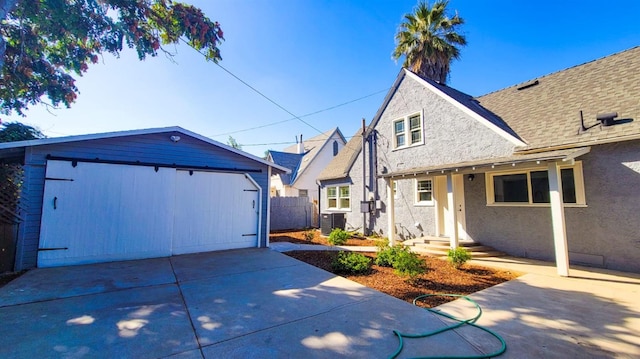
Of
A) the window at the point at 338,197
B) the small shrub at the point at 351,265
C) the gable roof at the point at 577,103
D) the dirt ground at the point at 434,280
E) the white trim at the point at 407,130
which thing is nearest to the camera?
the dirt ground at the point at 434,280

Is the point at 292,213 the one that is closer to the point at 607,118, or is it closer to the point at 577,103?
the point at 577,103

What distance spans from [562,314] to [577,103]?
6782mm

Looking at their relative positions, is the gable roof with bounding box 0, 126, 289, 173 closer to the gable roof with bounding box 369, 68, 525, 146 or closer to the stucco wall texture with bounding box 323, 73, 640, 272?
the stucco wall texture with bounding box 323, 73, 640, 272

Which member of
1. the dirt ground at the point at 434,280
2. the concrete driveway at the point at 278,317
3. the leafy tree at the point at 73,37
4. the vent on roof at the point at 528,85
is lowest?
the dirt ground at the point at 434,280

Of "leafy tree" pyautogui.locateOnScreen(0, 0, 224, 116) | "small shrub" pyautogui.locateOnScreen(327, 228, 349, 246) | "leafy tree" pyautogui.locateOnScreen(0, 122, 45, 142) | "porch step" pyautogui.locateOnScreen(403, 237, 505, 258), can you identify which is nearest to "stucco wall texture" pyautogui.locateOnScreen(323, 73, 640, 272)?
"porch step" pyautogui.locateOnScreen(403, 237, 505, 258)

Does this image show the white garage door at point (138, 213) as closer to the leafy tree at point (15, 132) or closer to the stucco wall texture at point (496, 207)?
the leafy tree at point (15, 132)

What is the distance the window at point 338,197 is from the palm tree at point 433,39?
26.8 feet

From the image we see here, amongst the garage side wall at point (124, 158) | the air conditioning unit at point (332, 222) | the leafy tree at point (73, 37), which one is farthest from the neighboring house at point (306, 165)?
the leafy tree at point (73, 37)

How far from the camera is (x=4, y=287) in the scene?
13.9 ft

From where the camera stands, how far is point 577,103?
718 cm

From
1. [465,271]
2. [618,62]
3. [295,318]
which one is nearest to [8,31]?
[295,318]

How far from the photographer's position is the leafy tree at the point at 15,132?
8484mm

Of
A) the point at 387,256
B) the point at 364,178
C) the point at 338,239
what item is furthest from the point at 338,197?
the point at 387,256

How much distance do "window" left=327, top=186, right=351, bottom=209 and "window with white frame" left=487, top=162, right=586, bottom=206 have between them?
667 cm
